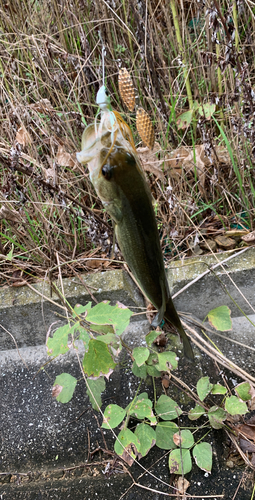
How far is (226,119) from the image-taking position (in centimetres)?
171

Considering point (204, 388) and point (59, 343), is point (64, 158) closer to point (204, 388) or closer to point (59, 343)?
point (59, 343)

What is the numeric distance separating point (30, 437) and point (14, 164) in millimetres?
1094

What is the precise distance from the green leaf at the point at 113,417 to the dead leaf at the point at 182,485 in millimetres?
273

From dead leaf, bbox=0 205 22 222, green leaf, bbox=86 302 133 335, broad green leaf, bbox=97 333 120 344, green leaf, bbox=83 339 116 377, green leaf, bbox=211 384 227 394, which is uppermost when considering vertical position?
dead leaf, bbox=0 205 22 222

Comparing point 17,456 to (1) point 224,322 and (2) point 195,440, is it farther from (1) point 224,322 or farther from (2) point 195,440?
(1) point 224,322

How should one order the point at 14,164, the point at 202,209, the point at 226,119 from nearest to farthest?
the point at 14,164 → the point at 202,209 → the point at 226,119

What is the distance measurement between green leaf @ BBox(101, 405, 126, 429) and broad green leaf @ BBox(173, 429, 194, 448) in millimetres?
206

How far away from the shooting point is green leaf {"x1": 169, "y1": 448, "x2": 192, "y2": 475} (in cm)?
104

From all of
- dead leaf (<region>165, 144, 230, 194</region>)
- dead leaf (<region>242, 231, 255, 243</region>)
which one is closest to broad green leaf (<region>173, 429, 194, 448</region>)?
dead leaf (<region>242, 231, 255, 243</region>)

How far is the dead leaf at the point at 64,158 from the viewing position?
1.66 metres

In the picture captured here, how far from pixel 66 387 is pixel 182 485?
0.50 meters

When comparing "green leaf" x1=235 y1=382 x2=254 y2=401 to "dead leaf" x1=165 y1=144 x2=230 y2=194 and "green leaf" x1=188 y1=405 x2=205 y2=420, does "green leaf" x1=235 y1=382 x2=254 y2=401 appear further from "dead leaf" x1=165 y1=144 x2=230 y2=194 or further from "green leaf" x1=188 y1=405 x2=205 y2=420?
"dead leaf" x1=165 y1=144 x2=230 y2=194

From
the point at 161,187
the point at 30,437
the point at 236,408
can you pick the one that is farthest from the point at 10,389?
the point at 161,187

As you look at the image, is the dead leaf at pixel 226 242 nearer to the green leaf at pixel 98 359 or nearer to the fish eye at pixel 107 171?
the green leaf at pixel 98 359
